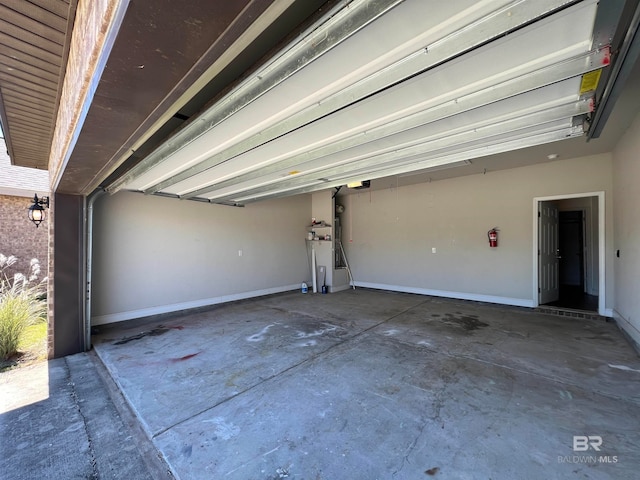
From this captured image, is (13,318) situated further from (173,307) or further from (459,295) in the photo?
(459,295)

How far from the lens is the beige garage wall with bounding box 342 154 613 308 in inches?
203

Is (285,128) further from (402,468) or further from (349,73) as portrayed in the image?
(402,468)

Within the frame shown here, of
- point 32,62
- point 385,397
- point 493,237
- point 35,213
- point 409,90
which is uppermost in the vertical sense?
point 32,62

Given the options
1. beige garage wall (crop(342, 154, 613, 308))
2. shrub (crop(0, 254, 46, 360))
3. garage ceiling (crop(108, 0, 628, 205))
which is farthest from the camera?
beige garage wall (crop(342, 154, 613, 308))

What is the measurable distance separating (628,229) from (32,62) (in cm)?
662

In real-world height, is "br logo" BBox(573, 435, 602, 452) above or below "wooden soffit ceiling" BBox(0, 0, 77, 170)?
below

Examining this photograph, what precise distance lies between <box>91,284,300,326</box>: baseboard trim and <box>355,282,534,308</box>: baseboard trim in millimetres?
2929

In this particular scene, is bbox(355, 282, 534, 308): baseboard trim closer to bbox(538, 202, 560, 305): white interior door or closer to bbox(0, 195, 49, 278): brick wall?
bbox(538, 202, 560, 305): white interior door

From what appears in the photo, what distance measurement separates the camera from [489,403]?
2.31 meters

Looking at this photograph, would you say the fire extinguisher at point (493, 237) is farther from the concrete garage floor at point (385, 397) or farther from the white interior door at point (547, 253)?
the concrete garage floor at point (385, 397)

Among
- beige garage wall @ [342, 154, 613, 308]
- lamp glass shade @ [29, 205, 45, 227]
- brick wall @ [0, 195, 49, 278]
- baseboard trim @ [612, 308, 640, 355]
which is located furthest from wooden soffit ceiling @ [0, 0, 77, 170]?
beige garage wall @ [342, 154, 613, 308]

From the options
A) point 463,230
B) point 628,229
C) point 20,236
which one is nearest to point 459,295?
point 463,230

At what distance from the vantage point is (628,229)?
3.65 meters

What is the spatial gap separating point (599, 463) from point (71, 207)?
5.90m
